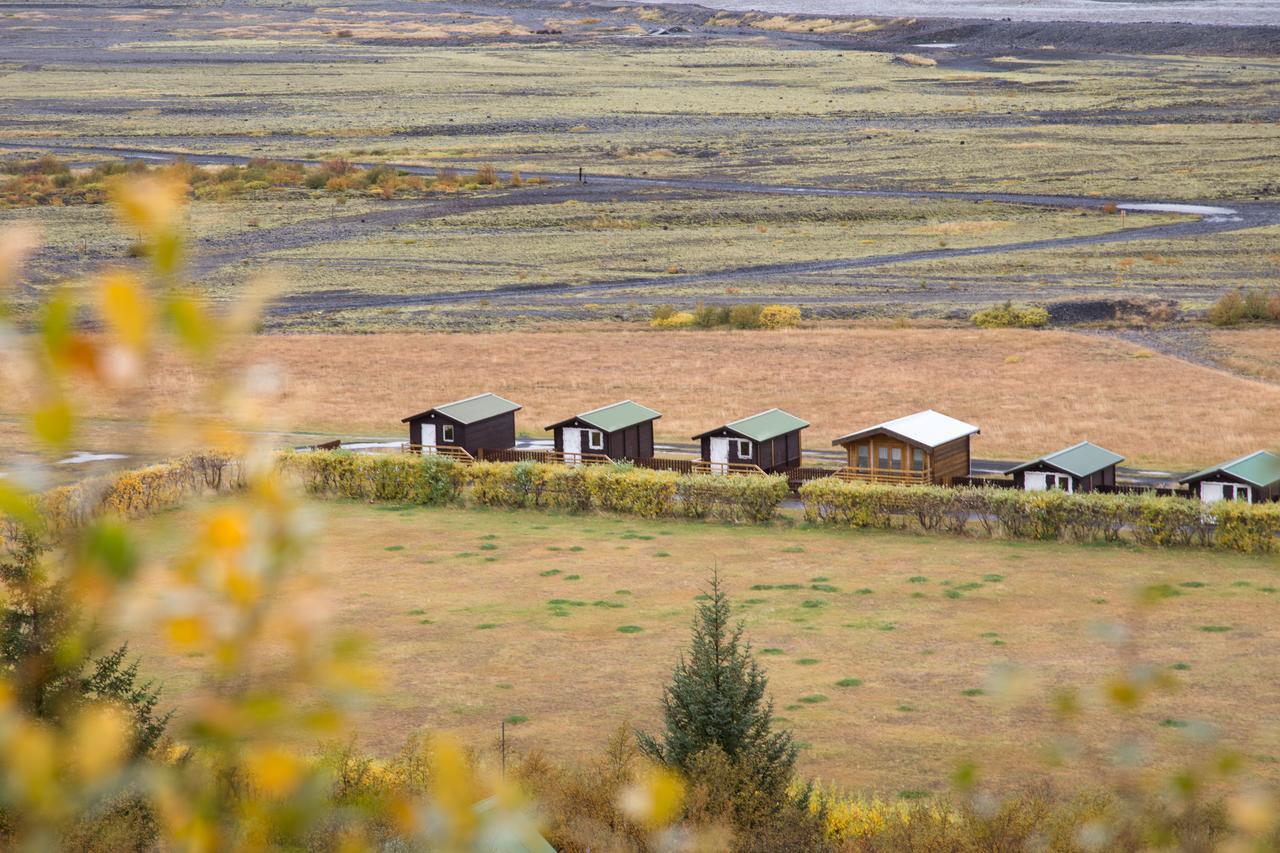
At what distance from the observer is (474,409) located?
1702 inches

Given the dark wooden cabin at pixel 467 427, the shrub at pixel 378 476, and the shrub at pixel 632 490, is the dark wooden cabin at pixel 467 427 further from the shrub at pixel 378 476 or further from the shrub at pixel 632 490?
the shrub at pixel 632 490

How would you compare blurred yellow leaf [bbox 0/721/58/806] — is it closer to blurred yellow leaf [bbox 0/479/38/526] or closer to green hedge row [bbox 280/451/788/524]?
blurred yellow leaf [bbox 0/479/38/526]

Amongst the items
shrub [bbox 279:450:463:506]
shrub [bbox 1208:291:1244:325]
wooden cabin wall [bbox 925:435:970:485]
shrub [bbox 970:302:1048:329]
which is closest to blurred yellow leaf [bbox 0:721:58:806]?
wooden cabin wall [bbox 925:435:970:485]

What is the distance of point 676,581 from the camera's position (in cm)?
3177

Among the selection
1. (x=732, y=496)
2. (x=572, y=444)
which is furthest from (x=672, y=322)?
(x=732, y=496)

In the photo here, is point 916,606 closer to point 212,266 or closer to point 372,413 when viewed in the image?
point 372,413

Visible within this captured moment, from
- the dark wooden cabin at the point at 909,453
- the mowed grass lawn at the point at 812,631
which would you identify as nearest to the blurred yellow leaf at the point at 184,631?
the mowed grass lawn at the point at 812,631

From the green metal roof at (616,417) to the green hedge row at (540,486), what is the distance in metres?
2.25

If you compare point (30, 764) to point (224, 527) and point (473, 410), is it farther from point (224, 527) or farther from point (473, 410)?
point (473, 410)

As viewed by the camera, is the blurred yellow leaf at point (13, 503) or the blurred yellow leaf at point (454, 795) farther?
the blurred yellow leaf at point (454, 795)

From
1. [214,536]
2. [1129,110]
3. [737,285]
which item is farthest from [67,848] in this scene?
[1129,110]

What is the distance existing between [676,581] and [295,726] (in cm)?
2937

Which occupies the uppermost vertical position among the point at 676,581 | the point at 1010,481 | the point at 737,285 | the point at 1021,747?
the point at 737,285

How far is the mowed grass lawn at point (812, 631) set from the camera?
22.2 meters
